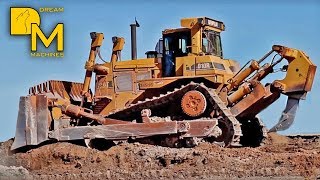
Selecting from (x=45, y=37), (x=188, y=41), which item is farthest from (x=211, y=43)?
(x=45, y=37)

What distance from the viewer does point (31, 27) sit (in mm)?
13789

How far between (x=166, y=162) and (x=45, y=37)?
390cm

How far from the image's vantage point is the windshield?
53.5 feet

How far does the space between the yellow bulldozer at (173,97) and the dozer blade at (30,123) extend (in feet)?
0.08

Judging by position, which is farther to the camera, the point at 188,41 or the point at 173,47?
the point at 173,47

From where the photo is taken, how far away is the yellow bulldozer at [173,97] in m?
14.9

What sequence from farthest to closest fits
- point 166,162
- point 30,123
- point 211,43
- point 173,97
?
point 211,43 < point 30,123 < point 173,97 < point 166,162

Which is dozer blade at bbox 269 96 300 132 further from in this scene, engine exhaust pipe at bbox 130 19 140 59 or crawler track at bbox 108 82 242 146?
engine exhaust pipe at bbox 130 19 140 59

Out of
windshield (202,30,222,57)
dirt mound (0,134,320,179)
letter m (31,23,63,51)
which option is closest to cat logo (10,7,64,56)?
letter m (31,23,63,51)

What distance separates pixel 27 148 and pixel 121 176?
520 cm

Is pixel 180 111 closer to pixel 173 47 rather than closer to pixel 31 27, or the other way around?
pixel 173 47

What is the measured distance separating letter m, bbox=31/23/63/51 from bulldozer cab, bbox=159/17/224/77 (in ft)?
A: 11.0

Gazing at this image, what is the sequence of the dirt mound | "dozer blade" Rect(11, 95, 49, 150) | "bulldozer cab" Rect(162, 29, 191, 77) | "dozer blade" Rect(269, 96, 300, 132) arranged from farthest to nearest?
"bulldozer cab" Rect(162, 29, 191, 77)
"dozer blade" Rect(11, 95, 49, 150)
"dozer blade" Rect(269, 96, 300, 132)
the dirt mound

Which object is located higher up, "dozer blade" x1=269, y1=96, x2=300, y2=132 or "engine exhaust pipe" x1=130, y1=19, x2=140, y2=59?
"engine exhaust pipe" x1=130, y1=19, x2=140, y2=59
